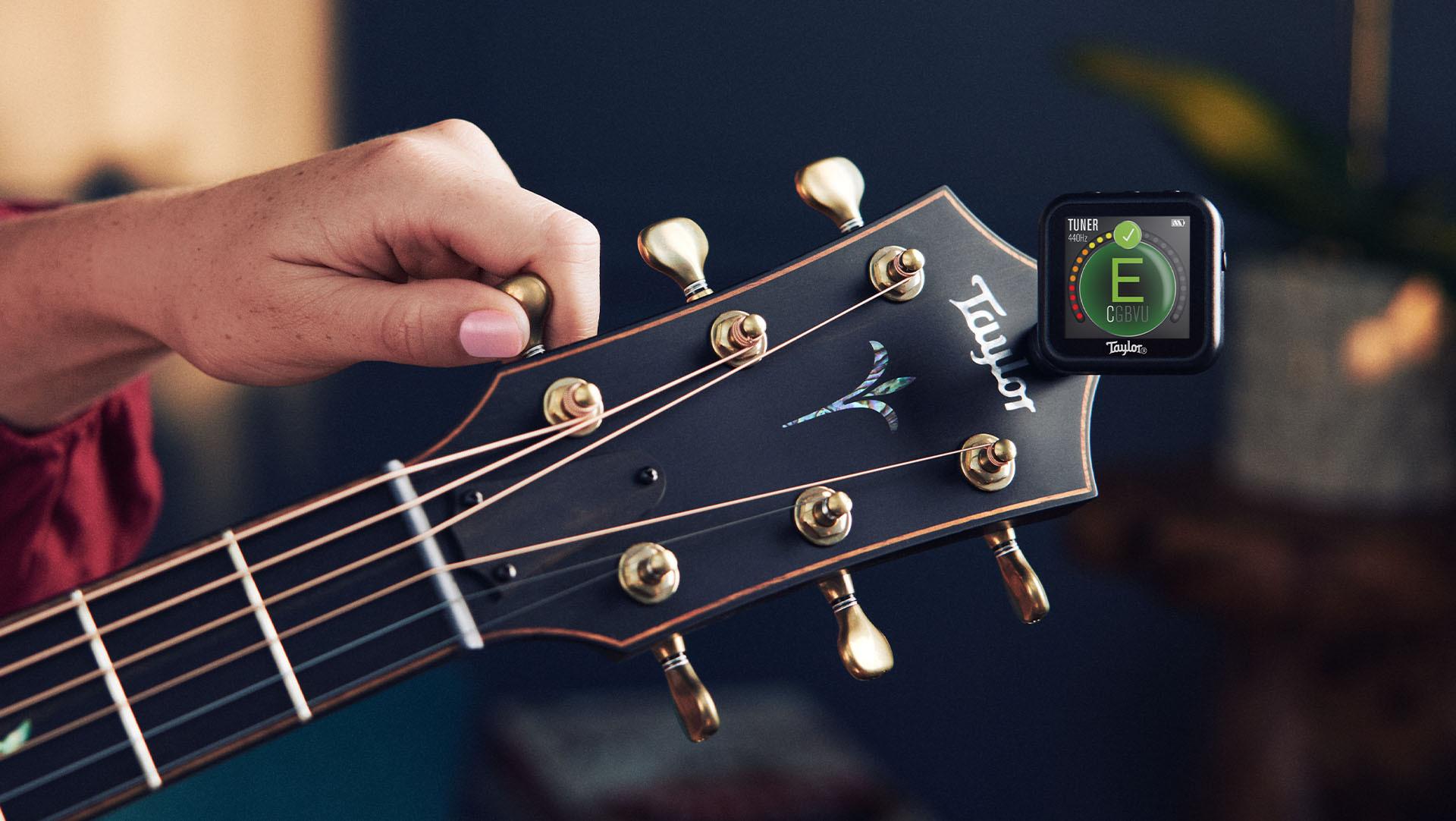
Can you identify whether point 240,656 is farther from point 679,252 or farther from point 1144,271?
point 1144,271

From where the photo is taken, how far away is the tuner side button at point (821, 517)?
22.0 inches

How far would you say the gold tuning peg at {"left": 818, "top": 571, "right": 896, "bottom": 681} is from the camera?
547 millimetres

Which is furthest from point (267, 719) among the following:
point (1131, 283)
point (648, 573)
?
point (1131, 283)

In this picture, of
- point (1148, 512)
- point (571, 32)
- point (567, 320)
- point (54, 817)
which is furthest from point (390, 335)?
point (571, 32)

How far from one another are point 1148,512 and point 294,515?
1.20m

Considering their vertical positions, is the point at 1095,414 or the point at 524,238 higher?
the point at 524,238

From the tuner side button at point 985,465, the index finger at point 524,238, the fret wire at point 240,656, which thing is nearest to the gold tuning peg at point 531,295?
the index finger at point 524,238

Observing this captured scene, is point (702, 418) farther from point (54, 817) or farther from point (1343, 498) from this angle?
point (1343, 498)

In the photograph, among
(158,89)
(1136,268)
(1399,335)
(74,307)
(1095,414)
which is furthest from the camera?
(1095,414)

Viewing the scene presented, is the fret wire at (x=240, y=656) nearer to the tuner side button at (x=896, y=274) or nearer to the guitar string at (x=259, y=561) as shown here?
the guitar string at (x=259, y=561)

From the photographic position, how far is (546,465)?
0.58m

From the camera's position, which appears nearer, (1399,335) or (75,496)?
(75,496)

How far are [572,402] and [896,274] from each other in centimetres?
16

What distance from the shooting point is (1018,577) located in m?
0.56
